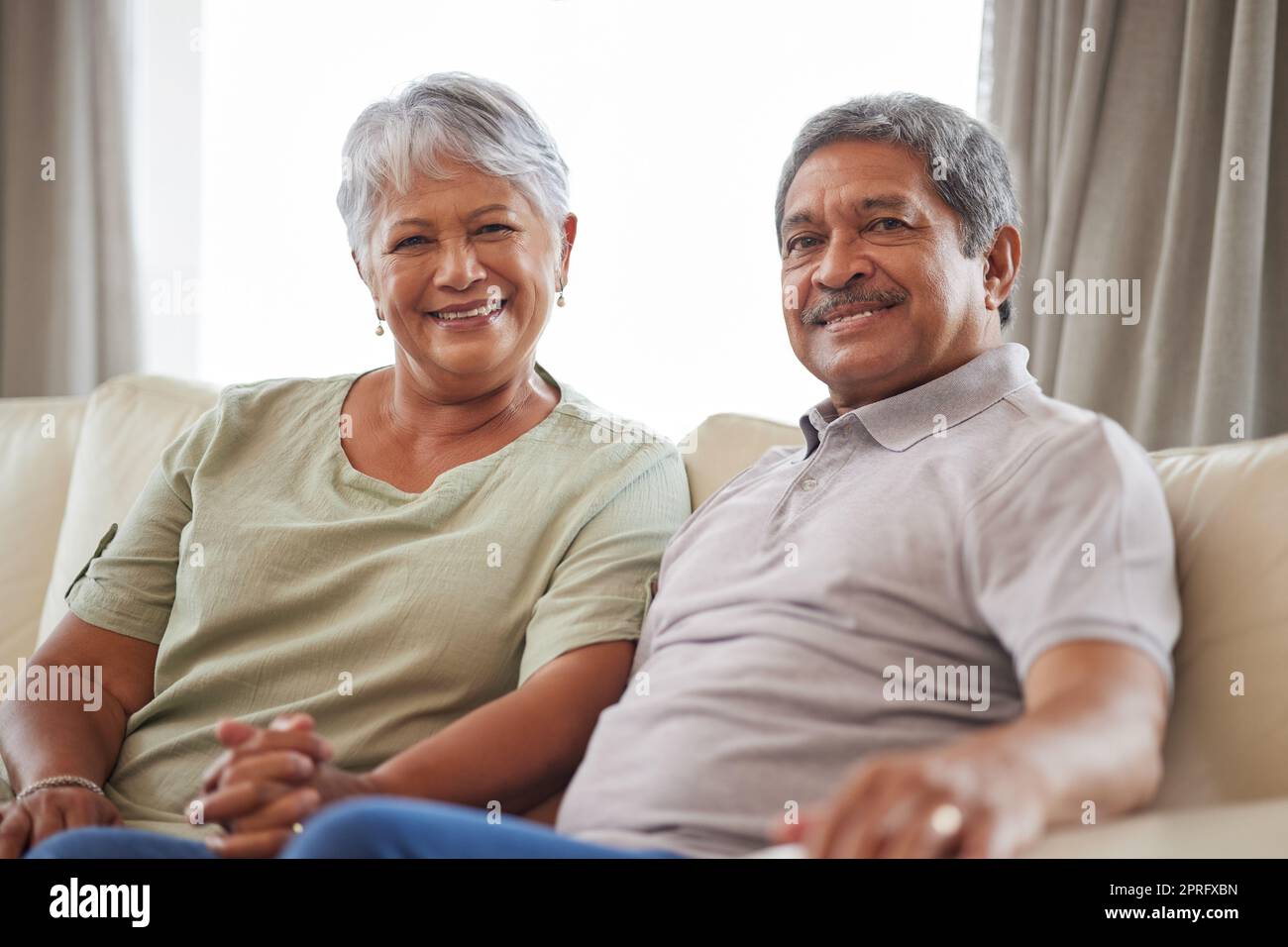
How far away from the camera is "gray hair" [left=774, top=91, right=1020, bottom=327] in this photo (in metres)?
1.30

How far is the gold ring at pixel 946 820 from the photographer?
69cm

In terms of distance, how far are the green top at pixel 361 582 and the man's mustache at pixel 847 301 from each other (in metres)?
0.28

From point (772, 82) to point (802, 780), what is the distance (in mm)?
1651

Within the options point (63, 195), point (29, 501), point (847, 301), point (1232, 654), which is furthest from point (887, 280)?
point (63, 195)

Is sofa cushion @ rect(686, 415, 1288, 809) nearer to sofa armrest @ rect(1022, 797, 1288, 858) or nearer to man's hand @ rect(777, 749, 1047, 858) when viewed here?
sofa armrest @ rect(1022, 797, 1288, 858)

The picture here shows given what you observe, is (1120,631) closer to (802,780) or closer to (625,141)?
(802,780)

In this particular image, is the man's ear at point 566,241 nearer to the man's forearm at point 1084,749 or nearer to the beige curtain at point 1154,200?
the beige curtain at point 1154,200

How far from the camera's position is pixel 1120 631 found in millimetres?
878

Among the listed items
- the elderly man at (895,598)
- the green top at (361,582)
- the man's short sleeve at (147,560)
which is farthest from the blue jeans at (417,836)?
the man's short sleeve at (147,560)

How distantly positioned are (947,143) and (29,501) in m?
1.53

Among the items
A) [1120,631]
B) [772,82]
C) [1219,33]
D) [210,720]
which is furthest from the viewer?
[772,82]

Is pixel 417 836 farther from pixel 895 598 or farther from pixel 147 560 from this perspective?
pixel 147 560

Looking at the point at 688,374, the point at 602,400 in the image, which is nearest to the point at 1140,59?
the point at 688,374

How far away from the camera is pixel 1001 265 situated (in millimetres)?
1357
